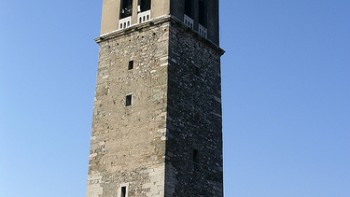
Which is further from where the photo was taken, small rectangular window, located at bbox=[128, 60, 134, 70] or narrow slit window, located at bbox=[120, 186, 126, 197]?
small rectangular window, located at bbox=[128, 60, 134, 70]

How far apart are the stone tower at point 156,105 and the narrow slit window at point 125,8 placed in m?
0.05

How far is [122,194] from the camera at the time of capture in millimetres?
21766

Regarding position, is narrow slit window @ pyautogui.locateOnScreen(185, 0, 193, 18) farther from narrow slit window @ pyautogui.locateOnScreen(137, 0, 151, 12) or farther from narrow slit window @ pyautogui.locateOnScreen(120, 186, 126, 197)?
narrow slit window @ pyautogui.locateOnScreen(120, 186, 126, 197)

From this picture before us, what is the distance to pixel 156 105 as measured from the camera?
872 inches

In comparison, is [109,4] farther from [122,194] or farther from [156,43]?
[122,194]

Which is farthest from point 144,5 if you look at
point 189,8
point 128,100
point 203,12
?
point 128,100

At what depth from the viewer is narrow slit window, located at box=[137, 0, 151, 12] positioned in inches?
979

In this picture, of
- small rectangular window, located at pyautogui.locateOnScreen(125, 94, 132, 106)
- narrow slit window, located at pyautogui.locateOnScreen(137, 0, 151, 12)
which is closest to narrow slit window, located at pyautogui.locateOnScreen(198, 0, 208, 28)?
narrow slit window, located at pyautogui.locateOnScreen(137, 0, 151, 12)

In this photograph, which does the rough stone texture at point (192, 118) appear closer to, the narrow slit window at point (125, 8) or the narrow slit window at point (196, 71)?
the narrow slit window at point (196, 71)

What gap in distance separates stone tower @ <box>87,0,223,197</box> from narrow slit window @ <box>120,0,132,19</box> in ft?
0.16

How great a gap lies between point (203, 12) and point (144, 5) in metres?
2.91

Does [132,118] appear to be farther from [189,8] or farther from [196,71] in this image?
[189,8]

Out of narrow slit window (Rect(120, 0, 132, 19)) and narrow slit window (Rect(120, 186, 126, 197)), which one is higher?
narrow slit window (Rect(120, 0, 132, 19))

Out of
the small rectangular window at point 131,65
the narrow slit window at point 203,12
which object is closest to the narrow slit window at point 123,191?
the small rectangular window at point 131,65
